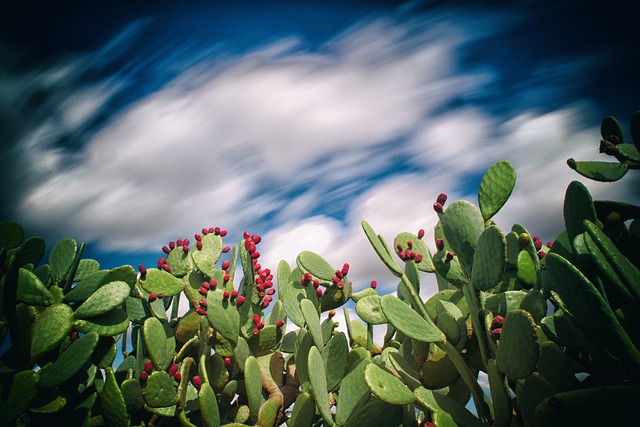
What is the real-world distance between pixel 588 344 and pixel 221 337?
1.49 m

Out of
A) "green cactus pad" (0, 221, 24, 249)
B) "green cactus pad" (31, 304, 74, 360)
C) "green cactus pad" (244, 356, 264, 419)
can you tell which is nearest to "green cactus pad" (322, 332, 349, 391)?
"green cactus pad" (244, 356, 264, 419)

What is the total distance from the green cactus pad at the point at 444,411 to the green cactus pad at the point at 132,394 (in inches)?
46.0

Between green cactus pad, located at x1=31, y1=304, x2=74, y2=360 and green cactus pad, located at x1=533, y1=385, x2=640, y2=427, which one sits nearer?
green cactus pad, located at x1=533, y1=385, x2=640, y2=427

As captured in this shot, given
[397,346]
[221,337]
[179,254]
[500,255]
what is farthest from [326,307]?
[500,255]

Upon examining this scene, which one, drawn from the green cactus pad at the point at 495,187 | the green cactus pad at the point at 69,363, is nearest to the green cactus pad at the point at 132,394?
the green cactus pad at the point at 69,363

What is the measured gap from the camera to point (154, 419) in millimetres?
1905

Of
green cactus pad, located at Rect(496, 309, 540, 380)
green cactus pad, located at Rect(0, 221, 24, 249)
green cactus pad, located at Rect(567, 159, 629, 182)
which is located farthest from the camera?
green cactus pad, located at Rect(0, 221, 24, 249)

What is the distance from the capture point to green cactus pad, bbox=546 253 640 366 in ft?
3.00

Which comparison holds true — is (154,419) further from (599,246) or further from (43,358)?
(599,246)

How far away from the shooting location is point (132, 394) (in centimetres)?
171

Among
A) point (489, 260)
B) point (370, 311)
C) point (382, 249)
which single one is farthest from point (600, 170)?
point (370, 311)

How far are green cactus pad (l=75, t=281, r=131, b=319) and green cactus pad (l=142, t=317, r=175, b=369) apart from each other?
0.16m

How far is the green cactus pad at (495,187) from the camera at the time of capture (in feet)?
5.10

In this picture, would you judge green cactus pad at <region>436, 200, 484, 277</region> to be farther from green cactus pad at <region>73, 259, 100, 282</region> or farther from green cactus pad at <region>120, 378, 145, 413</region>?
green cactus pad at <region>73, 259, 100, 282</region>
